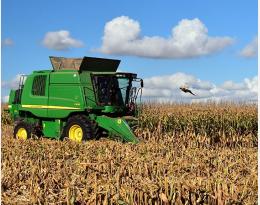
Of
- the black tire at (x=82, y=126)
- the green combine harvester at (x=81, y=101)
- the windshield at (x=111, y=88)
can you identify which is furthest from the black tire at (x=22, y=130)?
the windshield at (x=111, y=88)

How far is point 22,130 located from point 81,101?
268 centimetres

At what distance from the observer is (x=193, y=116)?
14.6 meters

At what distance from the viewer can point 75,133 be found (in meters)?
13.3

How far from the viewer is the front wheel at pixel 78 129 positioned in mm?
12867

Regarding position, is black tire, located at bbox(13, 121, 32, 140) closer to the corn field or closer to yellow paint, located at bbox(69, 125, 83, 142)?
yellow paint, located at bbox(69, 125, 83, 142)

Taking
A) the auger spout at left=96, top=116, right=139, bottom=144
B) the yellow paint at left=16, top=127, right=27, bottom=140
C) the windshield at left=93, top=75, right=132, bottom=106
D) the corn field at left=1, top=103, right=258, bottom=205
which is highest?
the windshield at left=93, top=75, right=132, bottom=106

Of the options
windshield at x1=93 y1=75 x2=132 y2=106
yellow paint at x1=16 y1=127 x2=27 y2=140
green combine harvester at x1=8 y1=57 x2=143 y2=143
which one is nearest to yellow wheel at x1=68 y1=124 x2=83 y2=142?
green combine harvester at x1=8 y1=57 x2=143 y2=143

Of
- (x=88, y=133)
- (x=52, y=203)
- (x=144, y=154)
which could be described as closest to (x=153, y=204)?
(x=52, y=203)

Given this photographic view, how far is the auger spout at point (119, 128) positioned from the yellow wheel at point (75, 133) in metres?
0.64

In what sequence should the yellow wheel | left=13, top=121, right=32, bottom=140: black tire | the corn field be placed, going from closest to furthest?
the corn field < the yellow wheel < left=13, top=121, right=32, bottom=140: black tire

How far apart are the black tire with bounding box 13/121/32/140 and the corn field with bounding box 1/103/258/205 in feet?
9.04

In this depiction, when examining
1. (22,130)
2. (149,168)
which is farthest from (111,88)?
(149,168)

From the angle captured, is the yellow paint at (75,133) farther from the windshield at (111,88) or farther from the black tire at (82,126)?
the windshield at (111,88)

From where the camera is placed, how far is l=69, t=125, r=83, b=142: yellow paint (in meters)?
13.2
